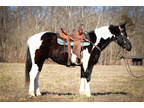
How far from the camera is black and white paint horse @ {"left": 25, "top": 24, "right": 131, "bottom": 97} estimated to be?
19.8 feet

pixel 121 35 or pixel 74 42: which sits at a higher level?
pixel 121 35

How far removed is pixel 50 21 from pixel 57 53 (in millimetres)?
13052

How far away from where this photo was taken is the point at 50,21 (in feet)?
61.2

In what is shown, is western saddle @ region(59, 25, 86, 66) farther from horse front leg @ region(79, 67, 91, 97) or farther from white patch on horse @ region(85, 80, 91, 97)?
white patch on horse @ region(85, 80, 91, 97)

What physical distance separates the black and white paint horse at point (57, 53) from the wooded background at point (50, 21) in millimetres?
11078

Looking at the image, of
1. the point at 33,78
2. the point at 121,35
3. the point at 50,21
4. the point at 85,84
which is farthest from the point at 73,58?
the point at 50,21

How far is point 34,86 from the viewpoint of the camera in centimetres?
618

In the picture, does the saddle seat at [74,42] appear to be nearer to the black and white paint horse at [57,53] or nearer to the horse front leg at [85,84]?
the black and white paint horse at [57,53]

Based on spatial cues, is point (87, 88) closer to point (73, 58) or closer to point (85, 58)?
point (85, 58)

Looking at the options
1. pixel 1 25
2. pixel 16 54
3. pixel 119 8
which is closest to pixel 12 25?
pixel 1 25

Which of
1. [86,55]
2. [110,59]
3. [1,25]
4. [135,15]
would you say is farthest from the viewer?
[110,59]
